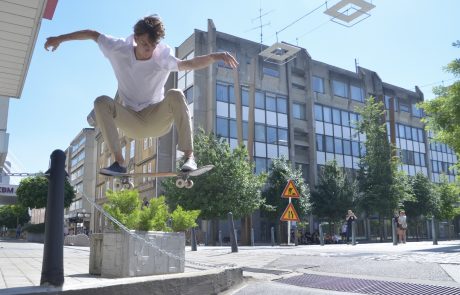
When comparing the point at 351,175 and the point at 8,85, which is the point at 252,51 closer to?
the point at 351,175

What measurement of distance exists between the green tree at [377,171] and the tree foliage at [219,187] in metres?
11.8

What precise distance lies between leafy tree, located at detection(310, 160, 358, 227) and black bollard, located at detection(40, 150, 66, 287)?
35.4 m

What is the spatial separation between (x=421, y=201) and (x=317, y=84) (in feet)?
49.8

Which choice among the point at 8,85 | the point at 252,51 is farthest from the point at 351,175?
the point at 8,85

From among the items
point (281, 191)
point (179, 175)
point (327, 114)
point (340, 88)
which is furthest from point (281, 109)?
point (179, 175)

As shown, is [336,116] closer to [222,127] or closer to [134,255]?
[222,127]

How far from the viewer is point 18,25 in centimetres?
679

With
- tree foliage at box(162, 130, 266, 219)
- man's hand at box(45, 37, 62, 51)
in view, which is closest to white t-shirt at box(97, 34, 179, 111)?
man's hand at box(45, 37, 62, 51)

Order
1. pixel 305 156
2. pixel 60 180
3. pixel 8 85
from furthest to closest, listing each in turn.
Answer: pixel 305 156, pixel 8 85, pixel 60 180

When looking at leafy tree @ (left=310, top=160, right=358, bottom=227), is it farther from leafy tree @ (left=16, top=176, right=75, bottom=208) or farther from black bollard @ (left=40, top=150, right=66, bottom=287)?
black bollard @ (left=40, top=150, right=66, bottom=287)

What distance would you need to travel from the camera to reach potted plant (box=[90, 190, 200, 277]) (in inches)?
272

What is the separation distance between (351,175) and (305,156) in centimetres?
580

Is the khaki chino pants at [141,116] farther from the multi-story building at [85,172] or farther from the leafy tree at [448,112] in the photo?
the multi-story building at [85,172]

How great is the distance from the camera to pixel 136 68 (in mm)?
4758
